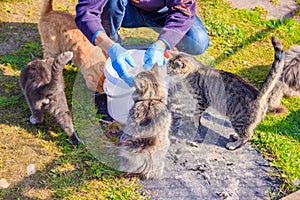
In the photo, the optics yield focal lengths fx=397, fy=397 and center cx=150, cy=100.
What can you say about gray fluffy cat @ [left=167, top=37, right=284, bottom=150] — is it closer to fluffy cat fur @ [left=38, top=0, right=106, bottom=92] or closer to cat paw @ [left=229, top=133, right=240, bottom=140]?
cat paw @ [left=229, top=133, right=240, bottom=140]

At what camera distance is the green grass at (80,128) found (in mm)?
3338

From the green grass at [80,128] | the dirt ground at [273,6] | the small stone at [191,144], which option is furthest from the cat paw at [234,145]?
the dirt ground at [273,6]

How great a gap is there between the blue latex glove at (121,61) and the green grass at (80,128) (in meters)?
0.54

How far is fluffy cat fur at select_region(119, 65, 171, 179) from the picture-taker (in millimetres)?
3053

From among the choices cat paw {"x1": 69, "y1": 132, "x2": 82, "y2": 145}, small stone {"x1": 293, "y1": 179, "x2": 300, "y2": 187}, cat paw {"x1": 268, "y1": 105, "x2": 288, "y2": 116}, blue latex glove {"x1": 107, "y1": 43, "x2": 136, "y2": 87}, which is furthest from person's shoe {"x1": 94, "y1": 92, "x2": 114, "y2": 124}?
small stone {"x1": 293, "y1": 179, "x2": 300, "y2": 187}

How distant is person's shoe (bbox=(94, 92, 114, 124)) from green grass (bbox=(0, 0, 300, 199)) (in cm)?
12

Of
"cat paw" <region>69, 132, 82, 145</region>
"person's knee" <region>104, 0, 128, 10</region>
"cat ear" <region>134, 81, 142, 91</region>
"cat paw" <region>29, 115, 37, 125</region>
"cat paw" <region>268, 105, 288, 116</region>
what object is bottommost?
"cat paw" <region>69, 132, 82, 145</region>

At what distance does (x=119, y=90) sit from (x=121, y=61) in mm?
422

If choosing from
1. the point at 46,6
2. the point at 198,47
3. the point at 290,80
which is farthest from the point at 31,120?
the point at 290,80

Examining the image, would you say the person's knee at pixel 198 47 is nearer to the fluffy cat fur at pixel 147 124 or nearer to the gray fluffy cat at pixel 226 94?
the gray fluffy cat at pixel 226 94

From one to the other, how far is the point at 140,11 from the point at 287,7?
276 centimetres

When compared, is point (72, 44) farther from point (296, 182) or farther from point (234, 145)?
point (296, 182)

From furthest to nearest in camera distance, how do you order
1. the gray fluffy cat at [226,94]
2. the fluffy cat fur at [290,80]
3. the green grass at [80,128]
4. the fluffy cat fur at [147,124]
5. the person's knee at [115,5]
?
the fluffy cat fur at [290,80], the person's knee at [115,5], the gray fluffy cat at [226,94], the green grass at [80,128], the fluffy cat fur at [147,124]

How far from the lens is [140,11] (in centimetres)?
422
